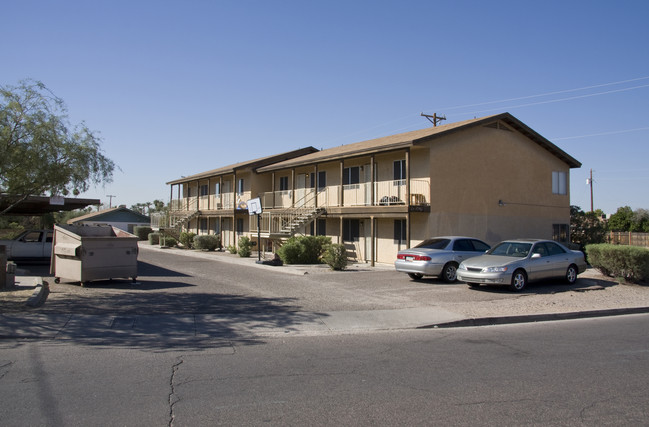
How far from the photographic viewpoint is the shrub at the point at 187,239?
36.4 metres

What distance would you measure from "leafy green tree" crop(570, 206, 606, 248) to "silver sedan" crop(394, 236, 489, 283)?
15.0 metres

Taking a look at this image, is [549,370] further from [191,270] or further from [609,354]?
[191,270]

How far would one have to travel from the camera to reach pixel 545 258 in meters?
14.7

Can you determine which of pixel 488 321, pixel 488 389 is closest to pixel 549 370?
pixel 488 389

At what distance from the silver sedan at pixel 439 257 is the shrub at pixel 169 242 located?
1041 inches

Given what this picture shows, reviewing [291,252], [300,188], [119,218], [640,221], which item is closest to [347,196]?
[291,252]

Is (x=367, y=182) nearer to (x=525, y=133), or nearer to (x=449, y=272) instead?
(x=525, y=133)

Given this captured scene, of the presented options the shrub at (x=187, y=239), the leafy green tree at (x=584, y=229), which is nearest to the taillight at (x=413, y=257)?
the leafy green tree at (x=584, y=229)

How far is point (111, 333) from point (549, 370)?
23.2 ft

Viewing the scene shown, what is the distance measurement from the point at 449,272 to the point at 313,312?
6478 millimetres

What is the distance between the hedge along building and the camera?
21.4 meters

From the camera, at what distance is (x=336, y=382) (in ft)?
20.0

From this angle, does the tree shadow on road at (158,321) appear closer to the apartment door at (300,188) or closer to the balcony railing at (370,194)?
the balcony railing at (370,194)

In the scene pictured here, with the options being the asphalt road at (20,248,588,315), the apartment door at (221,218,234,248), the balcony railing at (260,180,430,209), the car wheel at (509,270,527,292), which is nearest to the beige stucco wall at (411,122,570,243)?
the balcony railing at (260,180,430,209)
